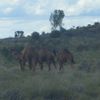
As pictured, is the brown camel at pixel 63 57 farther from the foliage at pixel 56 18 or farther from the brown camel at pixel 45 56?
the foliage at pixel 56 18

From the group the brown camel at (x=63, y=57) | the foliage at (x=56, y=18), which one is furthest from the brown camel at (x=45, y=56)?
the foliage at (x=56, y=18)

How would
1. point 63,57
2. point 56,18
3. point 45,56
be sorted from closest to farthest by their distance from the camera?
point 45,56 < point 63,57 < point 56,18

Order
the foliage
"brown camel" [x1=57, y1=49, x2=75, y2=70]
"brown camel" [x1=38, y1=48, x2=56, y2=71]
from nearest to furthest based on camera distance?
"brown camel" [x1=38, y1=48, x2=56, y2=71] → "brown camel" [x1=57, y1=49, x2=75, y2=70] → the foliage

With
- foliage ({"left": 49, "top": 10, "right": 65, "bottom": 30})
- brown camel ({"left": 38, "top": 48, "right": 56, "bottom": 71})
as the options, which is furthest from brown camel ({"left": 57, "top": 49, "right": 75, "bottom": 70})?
foliage ({"left": 49, "top": 10, "right": 65, "bottom": 30})

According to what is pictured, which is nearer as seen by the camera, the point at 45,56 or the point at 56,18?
the point at 45,56

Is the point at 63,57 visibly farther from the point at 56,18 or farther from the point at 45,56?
the point at 56,18

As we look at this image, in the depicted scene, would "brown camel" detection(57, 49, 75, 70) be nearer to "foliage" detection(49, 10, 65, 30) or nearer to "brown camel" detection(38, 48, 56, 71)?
A: "brown camel" detection(38, 48, 56, 71)

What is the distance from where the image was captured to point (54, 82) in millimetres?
18266

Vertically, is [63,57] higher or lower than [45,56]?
lower

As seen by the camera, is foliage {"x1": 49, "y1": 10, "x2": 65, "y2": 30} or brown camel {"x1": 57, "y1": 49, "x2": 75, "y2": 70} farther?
foliage {"x1": 49, "y1": 10, "x2": 65, "y2": 30}

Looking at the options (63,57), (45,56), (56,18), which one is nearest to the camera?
(45,56)

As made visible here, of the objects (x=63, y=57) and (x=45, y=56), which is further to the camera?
(x=63, y=57)

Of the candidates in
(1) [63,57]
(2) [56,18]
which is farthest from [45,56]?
(2) [56,18]

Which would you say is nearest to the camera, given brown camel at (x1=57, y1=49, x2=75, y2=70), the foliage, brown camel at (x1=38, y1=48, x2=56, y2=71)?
brown camel at (x1=38, y1=48, x2=56, y2=71)
